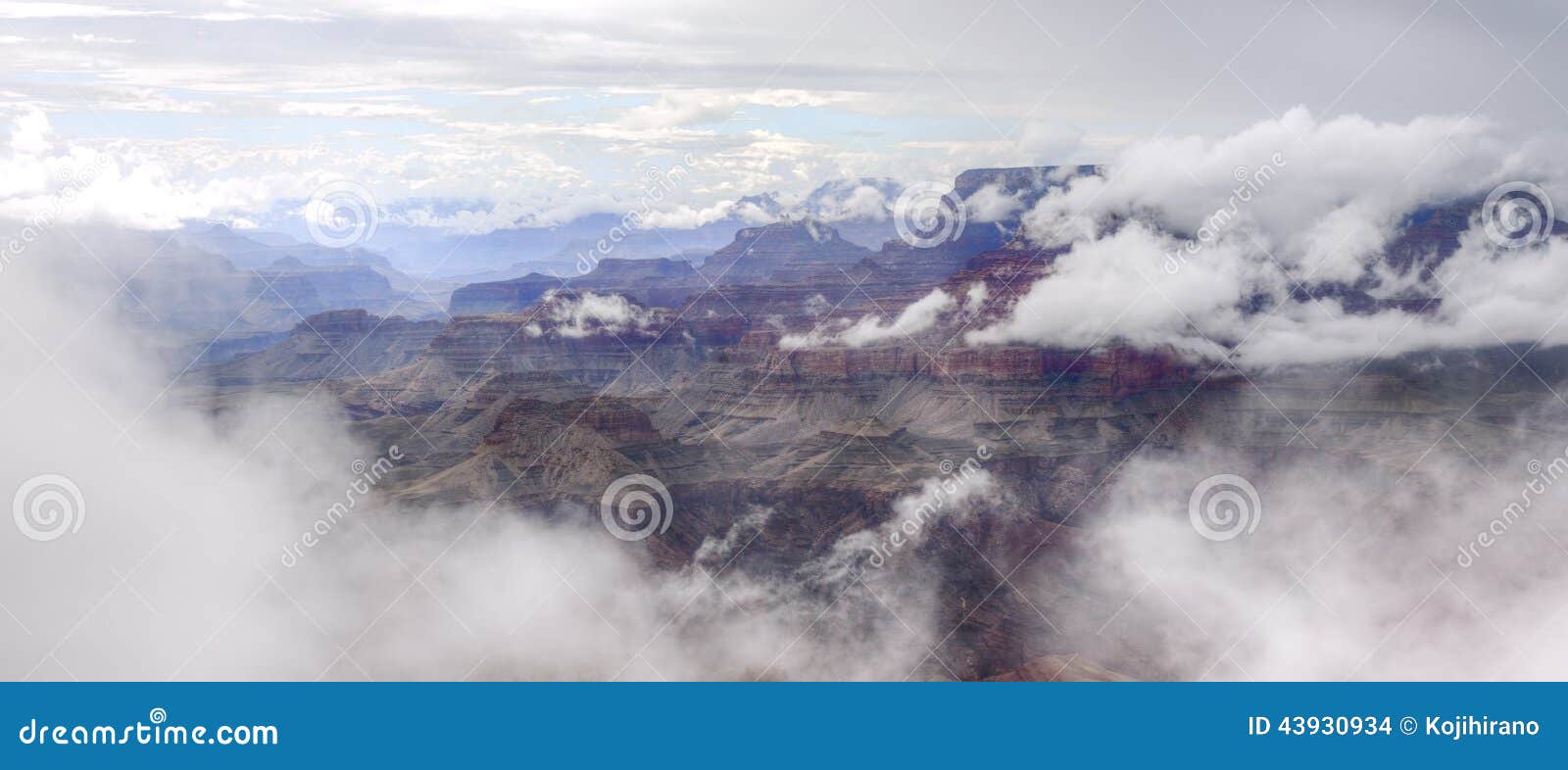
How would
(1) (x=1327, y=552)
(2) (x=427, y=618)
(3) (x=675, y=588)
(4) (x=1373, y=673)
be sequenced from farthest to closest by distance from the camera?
(1) (x=1327, y=552)
(3) (x=675, y=588)
(2) (x=427, y=618)
(4) (x=1373, y=673)

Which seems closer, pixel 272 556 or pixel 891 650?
pixel 891 650

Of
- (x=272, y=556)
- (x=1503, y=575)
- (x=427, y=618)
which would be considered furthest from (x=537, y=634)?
(x=1503, y=575)

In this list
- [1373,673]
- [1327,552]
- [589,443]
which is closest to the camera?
[1373,673]

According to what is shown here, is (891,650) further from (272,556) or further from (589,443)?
(272,556)

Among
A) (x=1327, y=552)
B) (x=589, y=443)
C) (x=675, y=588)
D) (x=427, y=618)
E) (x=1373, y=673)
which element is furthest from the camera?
(x=589, y=443)

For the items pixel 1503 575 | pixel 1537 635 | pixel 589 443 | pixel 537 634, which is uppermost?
pixel 589 443

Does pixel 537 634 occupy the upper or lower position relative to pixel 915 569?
lower

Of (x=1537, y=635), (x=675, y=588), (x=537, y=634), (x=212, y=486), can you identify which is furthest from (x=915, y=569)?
(x=212, y=486)

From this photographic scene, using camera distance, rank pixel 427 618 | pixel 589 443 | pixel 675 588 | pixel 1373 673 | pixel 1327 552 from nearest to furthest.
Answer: pixel 1373 673 < pixel 427 618 < pixel 675 588 < pixel 1327 552 < pixel 589 443

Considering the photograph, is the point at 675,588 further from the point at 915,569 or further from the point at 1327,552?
the point at 1327,552
